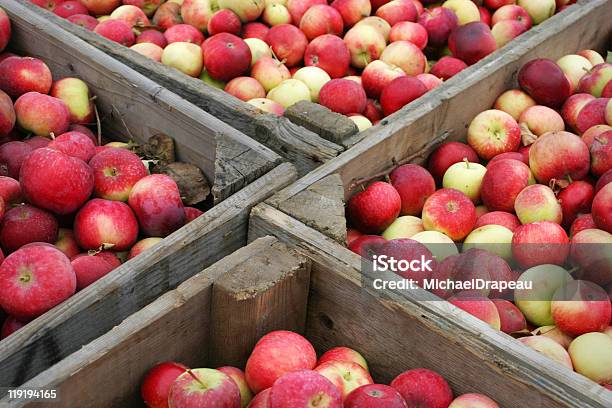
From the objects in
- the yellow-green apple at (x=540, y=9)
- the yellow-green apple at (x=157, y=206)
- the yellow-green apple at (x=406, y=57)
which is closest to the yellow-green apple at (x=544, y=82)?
the yellow-green apple at (x=406, y=57)

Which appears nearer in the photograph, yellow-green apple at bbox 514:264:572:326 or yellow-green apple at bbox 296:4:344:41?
yellow-green apple at bbox 514:264:572:326

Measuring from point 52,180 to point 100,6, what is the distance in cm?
169

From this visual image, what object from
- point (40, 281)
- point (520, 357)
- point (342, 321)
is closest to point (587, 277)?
point (520, 357)

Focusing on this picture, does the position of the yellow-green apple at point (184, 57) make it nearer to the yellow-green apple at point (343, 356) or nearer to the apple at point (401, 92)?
the apple at point (401, 92)

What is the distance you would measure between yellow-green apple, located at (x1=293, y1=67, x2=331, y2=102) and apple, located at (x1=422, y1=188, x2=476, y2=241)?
876mm

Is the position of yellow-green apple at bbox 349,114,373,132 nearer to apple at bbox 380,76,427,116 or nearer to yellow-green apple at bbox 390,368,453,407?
apple at bbox 380,76,427,116

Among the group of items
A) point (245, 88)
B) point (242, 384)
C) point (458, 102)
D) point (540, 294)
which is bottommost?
point (242, 384)

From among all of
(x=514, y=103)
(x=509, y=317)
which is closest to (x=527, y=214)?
(x=509, y=317)

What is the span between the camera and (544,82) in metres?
2.75

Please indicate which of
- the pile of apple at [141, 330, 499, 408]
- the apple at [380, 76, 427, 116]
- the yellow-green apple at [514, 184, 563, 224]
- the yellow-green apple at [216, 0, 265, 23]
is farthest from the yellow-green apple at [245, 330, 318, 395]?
the yellow-green apple at [216, 0, 265, 23]

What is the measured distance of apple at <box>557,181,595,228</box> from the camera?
7.52ft

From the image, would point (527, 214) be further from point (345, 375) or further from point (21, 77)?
point (21, 77)

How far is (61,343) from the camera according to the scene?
1.68m

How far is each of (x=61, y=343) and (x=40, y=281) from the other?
0.15 meters
